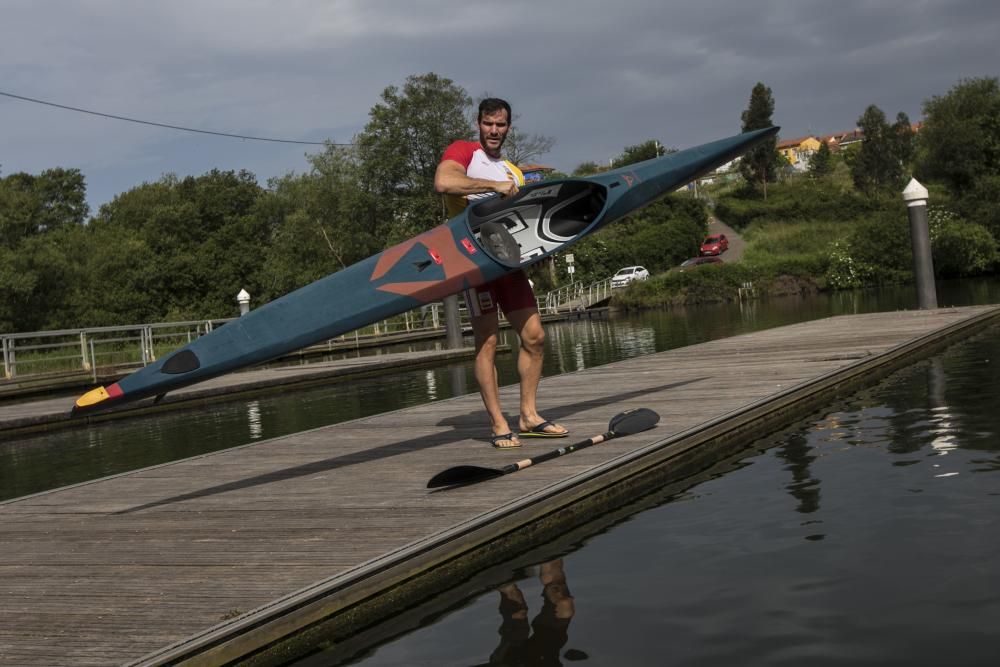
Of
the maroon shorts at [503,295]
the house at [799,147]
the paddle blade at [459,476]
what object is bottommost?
the paddle blade at [459,476]

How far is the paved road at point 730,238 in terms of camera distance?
197ft

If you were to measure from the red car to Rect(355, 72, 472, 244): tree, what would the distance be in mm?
15720

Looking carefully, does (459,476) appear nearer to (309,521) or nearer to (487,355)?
(309,521)

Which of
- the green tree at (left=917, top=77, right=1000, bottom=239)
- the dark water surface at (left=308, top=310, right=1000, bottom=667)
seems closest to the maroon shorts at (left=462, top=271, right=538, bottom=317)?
the dark water surface at (left=308, top=310, right=1000, bottom=667)

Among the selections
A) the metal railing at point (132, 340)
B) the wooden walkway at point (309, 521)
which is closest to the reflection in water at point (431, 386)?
the metal railing at point (132, 340)

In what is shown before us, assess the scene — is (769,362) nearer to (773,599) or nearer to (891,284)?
(773,599)

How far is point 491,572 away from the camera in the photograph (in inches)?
196

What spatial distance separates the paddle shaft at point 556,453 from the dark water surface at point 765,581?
24.7 inches

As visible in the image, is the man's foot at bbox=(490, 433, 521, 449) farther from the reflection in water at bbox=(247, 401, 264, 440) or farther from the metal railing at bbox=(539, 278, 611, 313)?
the metal railing at bbox=(539, 278, 611, 313)

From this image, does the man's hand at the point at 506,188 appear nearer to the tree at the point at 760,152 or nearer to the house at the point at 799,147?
the tree at the point at 760,152

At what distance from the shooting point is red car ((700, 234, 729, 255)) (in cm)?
6128

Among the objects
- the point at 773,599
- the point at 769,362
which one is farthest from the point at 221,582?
the point at 769,362

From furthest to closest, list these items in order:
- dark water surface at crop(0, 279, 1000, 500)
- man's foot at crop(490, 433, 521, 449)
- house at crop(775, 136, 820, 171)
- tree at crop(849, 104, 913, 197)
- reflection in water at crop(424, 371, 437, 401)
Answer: house at crop(775, 136, 820, 171) → tree at crop(849, 104, 913, 197) → reflection in water at crop(424, 371, 437, 401) → dark water surface at crop(0, 279, 1000, 500) → man's foot at crop(490, 433, 521, 449)

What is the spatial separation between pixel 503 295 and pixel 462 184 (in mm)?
829
